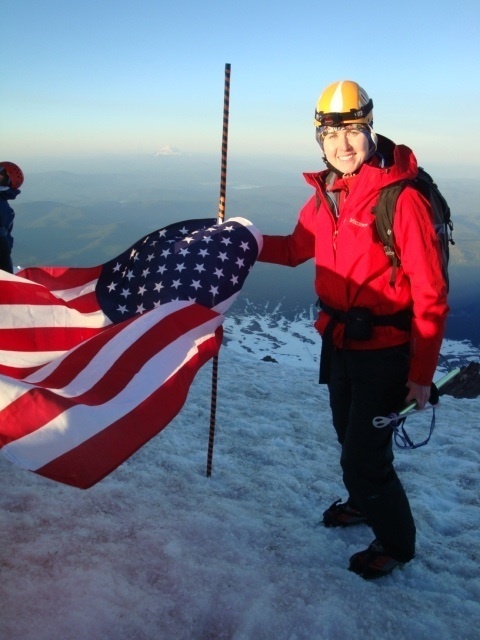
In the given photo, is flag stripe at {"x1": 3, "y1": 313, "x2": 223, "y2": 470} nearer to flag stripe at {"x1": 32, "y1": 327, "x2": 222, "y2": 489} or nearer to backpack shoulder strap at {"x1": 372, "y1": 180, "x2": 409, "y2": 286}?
flag stripe at {"x1": 32, "y1": 327, "x2": 222, "y2": 489}

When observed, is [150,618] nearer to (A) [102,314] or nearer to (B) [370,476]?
(B) [370,476]

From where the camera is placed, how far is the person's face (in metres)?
3.86

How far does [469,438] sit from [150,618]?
21.4ft

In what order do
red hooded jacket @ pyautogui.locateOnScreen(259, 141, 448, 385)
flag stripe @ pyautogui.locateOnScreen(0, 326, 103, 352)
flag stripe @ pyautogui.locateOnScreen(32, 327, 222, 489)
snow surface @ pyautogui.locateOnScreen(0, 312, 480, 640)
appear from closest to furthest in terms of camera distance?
flag stripe @ pyautogui.locateOnScreen(32, 327, 222, 489) < snow surface @ pyautogui.locateOnScreen(0, 312, 480, 640) < red hooded jacket @ pyautogui.locateOnScreen(259, 141, 448, 385) < flag stripe @ pyautogui.locateOnScreen(0, 326, 103, 352)

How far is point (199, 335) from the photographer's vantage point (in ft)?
14.9

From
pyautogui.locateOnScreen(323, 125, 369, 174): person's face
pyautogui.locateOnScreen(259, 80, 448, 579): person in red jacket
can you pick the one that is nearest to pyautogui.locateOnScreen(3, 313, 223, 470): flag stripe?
pyautogui.locateOnScreen(259, 80, 448, 579): person in red jacket

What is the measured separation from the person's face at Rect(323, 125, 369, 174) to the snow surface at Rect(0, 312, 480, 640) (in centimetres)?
356

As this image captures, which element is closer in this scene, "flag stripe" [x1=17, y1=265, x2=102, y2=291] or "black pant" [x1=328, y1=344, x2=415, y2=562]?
"black pant" [x1=328, y1=344, x2=415, y2=562]

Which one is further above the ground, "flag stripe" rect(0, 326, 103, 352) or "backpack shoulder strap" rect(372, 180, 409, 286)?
"backpack shoulder strap" rect(372, 180, 409, 286)

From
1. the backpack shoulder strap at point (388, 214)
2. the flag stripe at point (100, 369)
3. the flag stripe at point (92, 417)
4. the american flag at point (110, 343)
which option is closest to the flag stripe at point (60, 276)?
the american flag at point (110, 343)

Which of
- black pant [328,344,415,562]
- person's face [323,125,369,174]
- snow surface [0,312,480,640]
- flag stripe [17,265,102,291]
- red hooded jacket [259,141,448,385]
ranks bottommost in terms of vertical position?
snow surface [0,312,480,640]

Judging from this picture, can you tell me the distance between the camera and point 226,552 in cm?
430

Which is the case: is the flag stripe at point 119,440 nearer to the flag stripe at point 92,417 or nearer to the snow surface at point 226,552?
the flag stripe at point 92,417

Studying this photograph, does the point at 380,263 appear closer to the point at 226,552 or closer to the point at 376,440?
the point at 376,440
